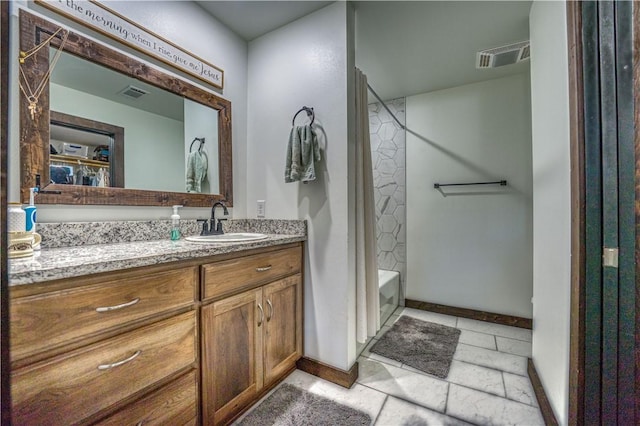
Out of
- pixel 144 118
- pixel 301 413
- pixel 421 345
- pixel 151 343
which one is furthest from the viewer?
pixel 421 345

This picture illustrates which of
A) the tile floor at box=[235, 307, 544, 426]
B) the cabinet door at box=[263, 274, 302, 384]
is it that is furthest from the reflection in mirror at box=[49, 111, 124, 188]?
the tile floor at box=[235, 307, 544, 426]

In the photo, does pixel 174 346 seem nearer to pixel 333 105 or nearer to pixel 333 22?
pixel 333 105

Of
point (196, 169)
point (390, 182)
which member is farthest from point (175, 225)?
point (390, 182)

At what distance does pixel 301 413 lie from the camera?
1.37 m

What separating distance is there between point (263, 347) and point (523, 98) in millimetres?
2930

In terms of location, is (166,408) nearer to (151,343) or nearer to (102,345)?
(151,343)

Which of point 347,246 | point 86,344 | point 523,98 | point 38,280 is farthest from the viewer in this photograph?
point 523,98

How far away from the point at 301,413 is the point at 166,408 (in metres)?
0.67

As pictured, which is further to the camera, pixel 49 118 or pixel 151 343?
pixel 49 118

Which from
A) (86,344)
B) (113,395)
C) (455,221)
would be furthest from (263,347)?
(455,221)

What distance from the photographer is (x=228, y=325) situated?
1249 mm

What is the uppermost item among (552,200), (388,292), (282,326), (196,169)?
(196,169)

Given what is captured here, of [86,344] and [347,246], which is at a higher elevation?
[347,246]

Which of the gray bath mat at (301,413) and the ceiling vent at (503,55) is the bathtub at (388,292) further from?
the ceiling vent at (503,55)
